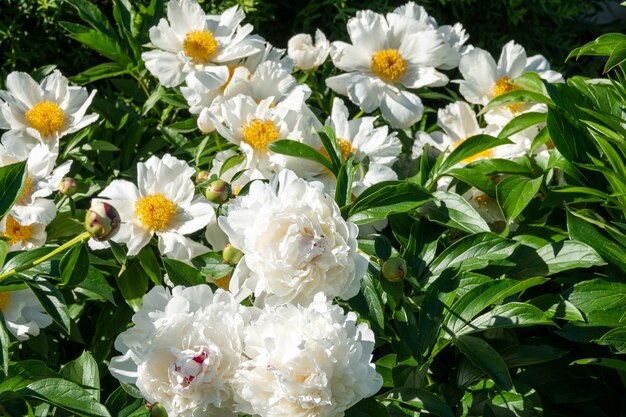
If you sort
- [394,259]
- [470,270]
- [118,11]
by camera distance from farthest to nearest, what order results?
[118,11] < [470,270] < [394,259]

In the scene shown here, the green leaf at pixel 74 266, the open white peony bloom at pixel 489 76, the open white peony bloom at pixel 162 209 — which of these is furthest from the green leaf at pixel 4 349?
the open white peony bloom at pixel 489 76

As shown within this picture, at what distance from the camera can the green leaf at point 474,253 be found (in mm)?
1311

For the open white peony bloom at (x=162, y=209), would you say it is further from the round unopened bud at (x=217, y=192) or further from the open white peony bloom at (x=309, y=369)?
the open white peony bloom at (x=309, y=369)

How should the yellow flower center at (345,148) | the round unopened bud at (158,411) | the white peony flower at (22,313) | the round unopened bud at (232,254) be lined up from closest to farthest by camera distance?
the round unopened bud at (158,411), the round unopened bud at (232,254), the white peony flower at (22,313), the yellow flower center at (345,148)

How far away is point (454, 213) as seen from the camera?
143cm

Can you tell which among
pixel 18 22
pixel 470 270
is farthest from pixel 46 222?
pixel 18 22

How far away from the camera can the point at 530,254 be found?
4.57 ft

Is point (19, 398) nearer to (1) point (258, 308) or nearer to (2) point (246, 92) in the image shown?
(1) point (258, 308)

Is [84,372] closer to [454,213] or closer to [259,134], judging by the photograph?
[259,134]

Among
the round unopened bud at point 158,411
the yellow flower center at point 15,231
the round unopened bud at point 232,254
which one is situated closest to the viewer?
the round unopened bud at point 158,411

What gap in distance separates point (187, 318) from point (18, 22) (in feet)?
4.45

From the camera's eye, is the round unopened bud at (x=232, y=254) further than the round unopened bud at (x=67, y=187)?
No

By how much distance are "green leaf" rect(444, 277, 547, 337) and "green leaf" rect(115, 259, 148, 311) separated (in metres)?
0.52

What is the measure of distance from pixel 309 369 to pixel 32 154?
0.72m
